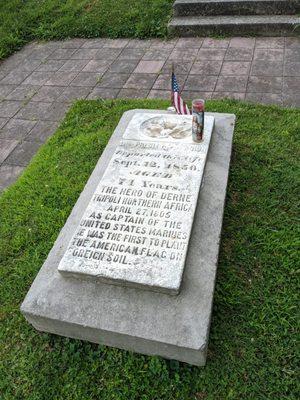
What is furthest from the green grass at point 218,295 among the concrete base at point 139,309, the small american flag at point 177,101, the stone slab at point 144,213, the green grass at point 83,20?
the green grass at point 83,20

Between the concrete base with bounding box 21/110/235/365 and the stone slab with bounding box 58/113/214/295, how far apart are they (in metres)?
0.09

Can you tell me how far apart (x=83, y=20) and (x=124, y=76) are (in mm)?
2133

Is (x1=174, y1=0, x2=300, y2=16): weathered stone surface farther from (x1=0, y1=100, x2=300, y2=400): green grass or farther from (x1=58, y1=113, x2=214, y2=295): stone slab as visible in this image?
(x1=58, y1=113, x2=214, y2=295): stone slab

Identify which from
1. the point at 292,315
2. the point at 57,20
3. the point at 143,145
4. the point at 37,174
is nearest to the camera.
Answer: the point at 292,315

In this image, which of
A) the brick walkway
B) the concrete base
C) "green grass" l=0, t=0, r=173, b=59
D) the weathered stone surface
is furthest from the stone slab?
"green grass" l=0, t=0, r=173, b=59

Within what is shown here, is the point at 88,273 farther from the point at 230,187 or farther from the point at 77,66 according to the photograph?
the point at 77,66

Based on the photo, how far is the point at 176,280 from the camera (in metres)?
2.41

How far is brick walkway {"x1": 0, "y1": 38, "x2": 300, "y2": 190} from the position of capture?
486 centimetres

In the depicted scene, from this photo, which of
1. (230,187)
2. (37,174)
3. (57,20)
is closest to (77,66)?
(57,20)

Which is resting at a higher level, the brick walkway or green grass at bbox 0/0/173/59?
green grass at bbox 0/0/173/59

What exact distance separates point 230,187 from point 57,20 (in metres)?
5.44

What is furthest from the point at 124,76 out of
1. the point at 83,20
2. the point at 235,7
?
the point at 235,7

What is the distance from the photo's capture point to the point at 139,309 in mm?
2436

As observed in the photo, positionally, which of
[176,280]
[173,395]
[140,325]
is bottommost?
[173,395]
